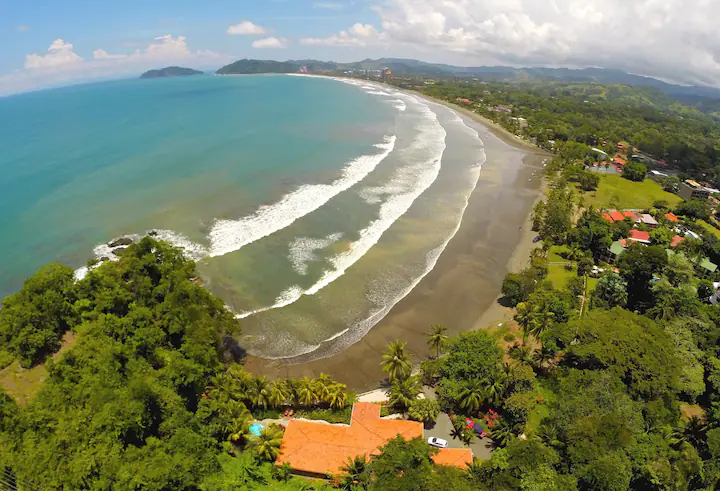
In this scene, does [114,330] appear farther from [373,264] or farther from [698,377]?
[698,377]

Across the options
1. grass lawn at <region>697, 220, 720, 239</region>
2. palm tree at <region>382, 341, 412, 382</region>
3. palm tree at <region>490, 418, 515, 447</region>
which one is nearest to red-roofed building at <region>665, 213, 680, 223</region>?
grass lawn at <region>697, 220, 720, 239</region>

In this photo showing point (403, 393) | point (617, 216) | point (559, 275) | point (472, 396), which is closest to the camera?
point (472, 396)

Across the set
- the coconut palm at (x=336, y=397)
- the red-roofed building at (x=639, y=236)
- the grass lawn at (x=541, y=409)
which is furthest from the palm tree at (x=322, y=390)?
the red-roofed building at (x=639, y=236)

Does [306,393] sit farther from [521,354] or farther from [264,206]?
[264,206]

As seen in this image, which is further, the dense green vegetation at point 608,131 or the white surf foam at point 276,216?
the dense green vegetation at point 608,131

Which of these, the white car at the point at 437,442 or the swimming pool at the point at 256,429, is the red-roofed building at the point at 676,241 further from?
the swimming pool at the point at 256,429

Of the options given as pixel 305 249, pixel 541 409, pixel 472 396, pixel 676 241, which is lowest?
pixel 541 409

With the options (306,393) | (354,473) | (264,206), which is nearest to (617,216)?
(264,206)
